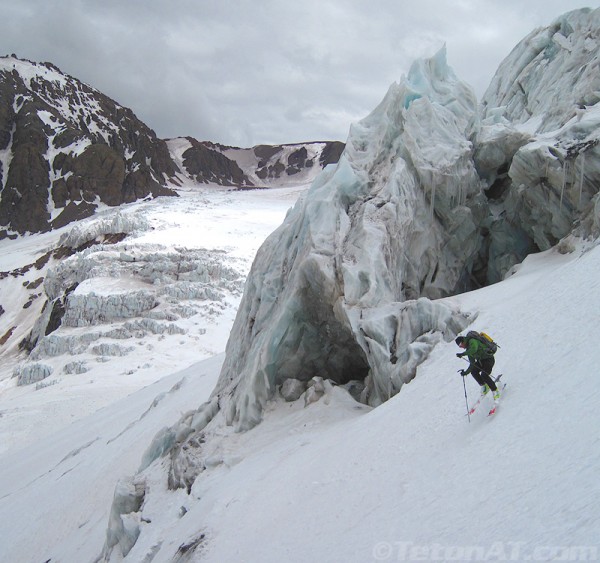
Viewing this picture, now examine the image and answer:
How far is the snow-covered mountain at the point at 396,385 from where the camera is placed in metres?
5.59

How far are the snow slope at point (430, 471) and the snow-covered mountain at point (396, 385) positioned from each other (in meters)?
0.04

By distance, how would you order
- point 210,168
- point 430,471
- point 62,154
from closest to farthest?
point 430,471, point 62,154, point 210,168

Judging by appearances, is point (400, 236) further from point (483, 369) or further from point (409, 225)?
point (483, 369)

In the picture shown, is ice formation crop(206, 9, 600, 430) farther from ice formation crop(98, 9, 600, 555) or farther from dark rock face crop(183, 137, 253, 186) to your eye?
dark rock face crop(183, 137, 253, 186)

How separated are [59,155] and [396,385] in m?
139

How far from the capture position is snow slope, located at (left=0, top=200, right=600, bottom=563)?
4.71 metres

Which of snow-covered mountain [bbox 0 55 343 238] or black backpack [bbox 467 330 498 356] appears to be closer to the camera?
black backpack [bbox 467 330 498 356]

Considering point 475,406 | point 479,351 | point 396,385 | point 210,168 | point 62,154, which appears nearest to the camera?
point 479,351

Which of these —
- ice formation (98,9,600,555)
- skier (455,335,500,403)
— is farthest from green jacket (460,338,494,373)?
ice formation (98,9,600,555)

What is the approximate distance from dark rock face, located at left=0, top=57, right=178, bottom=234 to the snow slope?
115974 millimetres

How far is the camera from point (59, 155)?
425 feet

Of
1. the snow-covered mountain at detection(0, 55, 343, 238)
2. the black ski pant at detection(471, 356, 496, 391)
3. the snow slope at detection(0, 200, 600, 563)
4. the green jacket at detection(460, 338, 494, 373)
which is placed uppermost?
the snow-covered mountain at detection(0, 55, 343, 238)

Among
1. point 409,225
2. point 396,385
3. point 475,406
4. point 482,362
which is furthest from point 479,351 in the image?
point 409,225

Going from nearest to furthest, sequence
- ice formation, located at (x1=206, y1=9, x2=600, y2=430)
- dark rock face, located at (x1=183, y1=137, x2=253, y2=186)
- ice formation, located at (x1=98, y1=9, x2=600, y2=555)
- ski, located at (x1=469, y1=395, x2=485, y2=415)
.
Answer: ski, located at (x1=469, y1=395, x2=485, y2=415)
ice formation, located at (x1=98, y1=9, x2=600, y2=555)
ice formation, located at (x1=206, y1=9, x2=600, y2=430)
dark rock face, located at (x1=183, y1=137, x2=253, y2=186)
